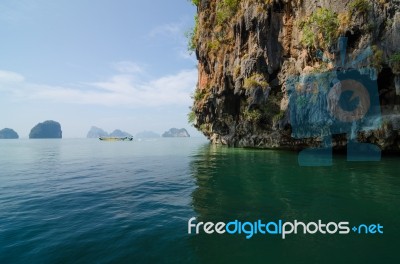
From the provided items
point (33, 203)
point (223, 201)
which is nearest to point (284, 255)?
point (223, 201)

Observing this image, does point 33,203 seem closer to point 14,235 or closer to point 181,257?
point 14,235

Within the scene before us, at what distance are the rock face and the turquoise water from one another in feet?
42.9

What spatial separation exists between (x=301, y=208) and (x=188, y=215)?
4893mm

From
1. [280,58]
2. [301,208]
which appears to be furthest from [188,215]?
[280,58]

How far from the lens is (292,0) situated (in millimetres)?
36906

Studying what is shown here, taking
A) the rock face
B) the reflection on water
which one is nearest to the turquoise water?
the reflection on water

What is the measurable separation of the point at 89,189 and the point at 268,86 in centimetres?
2957

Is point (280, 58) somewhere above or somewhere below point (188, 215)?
above

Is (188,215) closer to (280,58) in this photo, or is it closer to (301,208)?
(301,208)

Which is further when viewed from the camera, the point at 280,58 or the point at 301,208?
the point at 280,58

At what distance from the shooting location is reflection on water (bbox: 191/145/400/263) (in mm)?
7594

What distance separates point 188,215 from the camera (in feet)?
36.8

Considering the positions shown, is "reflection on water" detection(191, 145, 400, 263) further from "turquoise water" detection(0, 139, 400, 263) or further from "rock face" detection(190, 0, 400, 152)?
"rock face" detection(190, 0, 400, 152)

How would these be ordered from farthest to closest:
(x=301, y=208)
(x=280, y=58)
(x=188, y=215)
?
(x=280, y=58)
(x=301, y=208)
(x=188, y=215)
